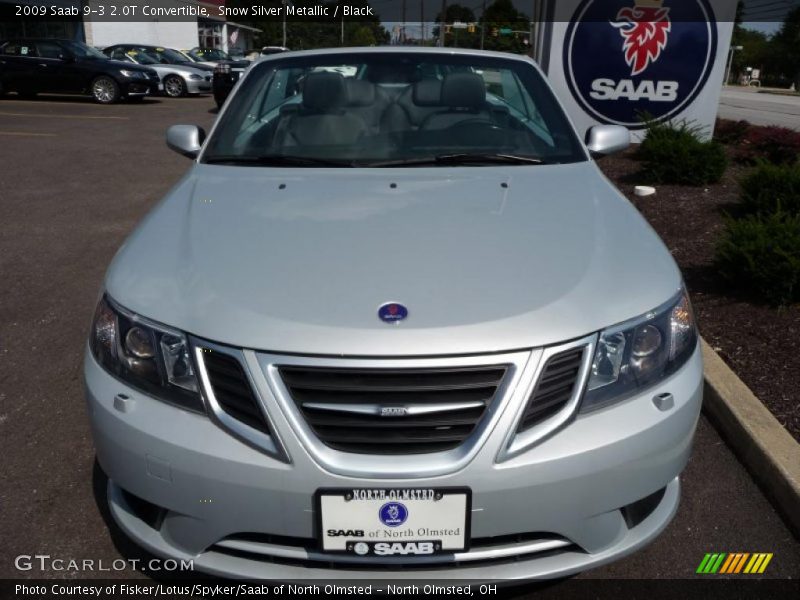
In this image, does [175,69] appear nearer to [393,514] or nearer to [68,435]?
[68,435]

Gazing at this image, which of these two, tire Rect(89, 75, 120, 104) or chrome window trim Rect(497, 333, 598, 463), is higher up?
chrome window trim Rect(497, 333, 598, 463)

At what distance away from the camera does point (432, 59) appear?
3623mm

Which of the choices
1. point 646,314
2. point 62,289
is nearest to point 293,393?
point 646,314

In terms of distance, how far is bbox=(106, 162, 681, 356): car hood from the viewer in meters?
1.85

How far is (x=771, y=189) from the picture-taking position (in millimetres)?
5391

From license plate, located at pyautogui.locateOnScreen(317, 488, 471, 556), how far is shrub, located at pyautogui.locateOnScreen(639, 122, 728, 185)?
19.9 feet

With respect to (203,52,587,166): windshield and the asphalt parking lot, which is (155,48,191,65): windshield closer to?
the asphalt parking lot

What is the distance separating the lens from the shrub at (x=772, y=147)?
7.51m

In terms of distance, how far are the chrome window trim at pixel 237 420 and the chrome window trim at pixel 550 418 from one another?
1.81ft

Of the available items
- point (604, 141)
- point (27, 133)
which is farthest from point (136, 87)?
point (604, 141)

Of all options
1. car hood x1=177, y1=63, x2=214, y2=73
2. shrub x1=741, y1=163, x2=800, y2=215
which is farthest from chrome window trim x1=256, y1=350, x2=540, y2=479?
car hood x1=177, y1=63, x2=214, y2=73

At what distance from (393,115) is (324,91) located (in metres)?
0.38

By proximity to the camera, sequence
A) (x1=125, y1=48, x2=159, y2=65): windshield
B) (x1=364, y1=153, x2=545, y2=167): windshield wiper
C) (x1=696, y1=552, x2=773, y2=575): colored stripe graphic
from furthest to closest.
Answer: (x1=125, y1=48, x2=159, y2=65): windshield, (x1=364, y1=153, x2=545, y2=167): windshield wiper, (x1=696, y1=552, x2=773, y2=575): colored stripe graphic

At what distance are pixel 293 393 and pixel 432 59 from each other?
7.73 feet
